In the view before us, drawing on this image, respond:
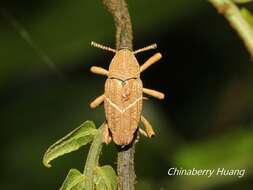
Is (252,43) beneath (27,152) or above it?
beneath

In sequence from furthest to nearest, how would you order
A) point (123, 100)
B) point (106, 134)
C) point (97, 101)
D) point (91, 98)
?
point (91, 98)
point (97, 101)
point (123, 100)
point (106, 134)

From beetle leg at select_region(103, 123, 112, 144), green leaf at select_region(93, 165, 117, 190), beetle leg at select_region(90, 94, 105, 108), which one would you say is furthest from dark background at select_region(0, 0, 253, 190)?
green leaf at select_region(93, 165, 117, 190)

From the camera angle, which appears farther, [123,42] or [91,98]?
[91,98]

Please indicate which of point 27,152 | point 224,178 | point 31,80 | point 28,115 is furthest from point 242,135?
point 31,80

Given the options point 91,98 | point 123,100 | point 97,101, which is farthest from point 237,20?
point 91,98

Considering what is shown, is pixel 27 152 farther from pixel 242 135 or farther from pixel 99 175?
pixel 99 175

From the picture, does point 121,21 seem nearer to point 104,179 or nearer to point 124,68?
point 104,179

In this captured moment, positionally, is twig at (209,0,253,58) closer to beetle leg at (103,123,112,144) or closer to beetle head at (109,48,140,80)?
beetle head at (109,48,140,80)
